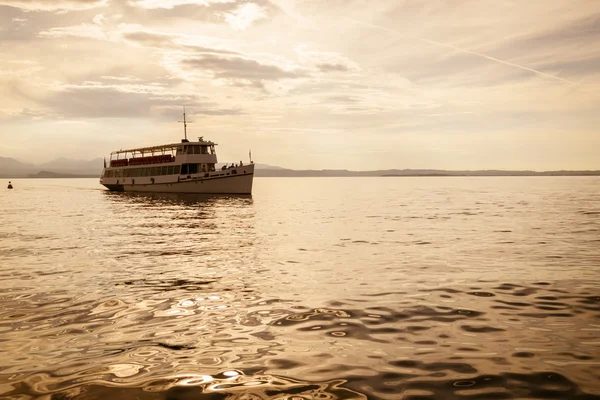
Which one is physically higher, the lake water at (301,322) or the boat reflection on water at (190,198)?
the boat reflection on water at (190,198)

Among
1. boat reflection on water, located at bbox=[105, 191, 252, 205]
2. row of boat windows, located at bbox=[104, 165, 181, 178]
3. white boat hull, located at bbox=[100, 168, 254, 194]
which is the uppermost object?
row of boat windows, located at bbox=[104, 165, 181, 178]

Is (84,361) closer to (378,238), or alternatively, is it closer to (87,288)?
(87,288)

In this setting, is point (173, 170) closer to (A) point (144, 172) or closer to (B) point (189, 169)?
(B) point (189, 169)

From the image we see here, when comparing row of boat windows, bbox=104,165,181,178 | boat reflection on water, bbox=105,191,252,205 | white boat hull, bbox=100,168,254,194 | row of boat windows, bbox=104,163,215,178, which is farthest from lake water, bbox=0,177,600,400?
row of boat windows, bbox=104,165,181,178

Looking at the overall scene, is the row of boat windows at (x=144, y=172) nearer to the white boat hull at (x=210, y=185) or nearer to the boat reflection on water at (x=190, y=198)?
the white boat hull at (x=210, y=185)

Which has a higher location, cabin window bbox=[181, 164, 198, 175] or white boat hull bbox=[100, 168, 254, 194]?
cabin window bbox=[181, 164, 198, 175]

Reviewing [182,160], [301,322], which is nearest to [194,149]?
[182,160]

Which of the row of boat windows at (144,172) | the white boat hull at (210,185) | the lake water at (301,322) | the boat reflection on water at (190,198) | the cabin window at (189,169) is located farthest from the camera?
the row of boat windows at (144,172)

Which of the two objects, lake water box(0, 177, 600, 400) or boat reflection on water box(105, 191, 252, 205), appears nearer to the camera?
lake water box(0, 177, 600, 400)

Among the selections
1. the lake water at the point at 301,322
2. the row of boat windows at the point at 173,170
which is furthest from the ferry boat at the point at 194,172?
the lake water at the point at 301,322

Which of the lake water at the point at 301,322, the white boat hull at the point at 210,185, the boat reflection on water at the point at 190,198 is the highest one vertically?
the white boat hull at the point at 210,185

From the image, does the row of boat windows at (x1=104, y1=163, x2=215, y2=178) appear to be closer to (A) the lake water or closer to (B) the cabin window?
(B) the cabin window

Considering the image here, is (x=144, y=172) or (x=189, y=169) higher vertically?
(x=189, y=169)

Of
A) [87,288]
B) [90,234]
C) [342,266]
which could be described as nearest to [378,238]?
[342,266]
